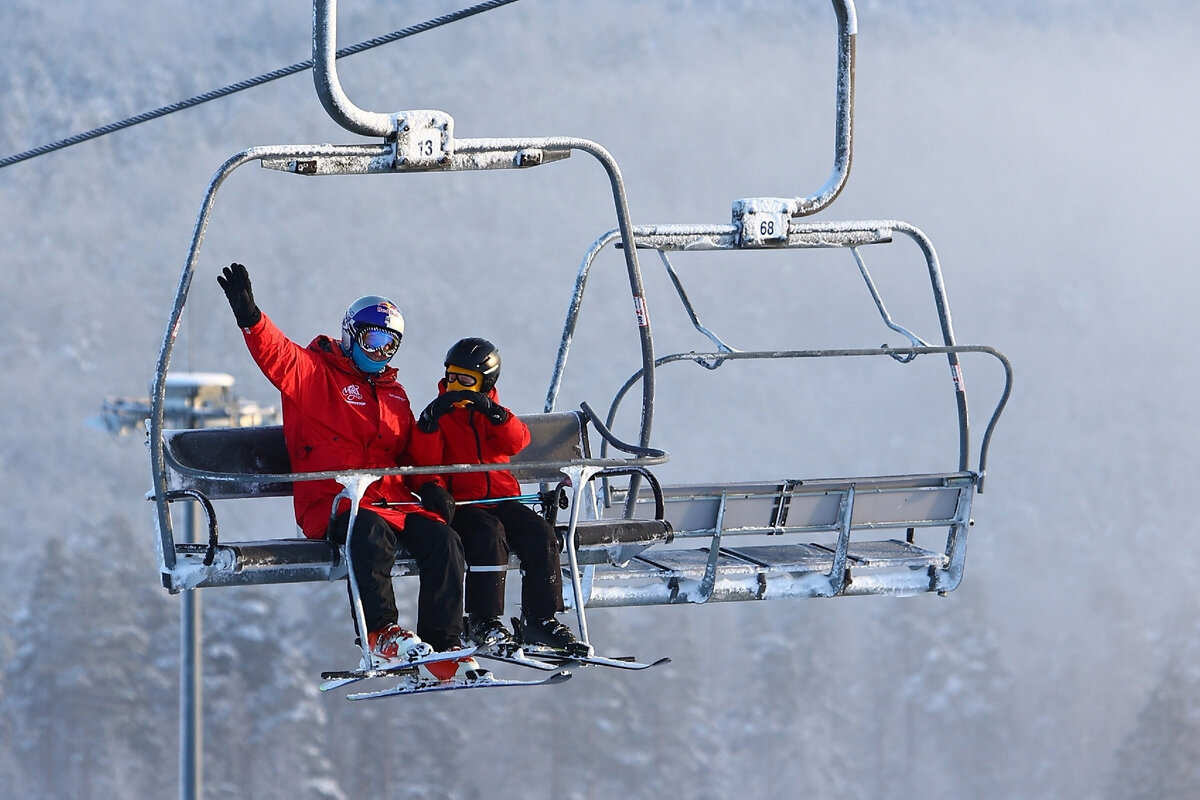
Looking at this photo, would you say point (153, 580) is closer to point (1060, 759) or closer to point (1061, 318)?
point (1060, 759)

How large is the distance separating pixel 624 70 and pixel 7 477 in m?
63.0

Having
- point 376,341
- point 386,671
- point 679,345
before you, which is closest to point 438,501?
point 376,341

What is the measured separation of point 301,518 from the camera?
6387mm

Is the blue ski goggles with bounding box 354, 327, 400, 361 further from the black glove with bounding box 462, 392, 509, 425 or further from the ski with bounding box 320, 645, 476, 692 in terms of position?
the ski with bounding box 320, 645, 476, 692

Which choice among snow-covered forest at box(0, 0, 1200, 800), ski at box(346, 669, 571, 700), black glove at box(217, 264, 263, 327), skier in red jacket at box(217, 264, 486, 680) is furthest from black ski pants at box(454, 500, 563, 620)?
snow-covered forest at box(0, 0, 1200, 800)

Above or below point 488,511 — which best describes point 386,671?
below

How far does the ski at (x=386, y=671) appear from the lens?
5754 mm

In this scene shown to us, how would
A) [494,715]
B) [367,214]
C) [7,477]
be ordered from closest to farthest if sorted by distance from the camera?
[494,715] → [7,477] → [367,214]

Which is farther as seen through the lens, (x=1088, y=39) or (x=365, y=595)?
(x=1088, y=39)

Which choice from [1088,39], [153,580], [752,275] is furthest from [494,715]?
[1088,39]

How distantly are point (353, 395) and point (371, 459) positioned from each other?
0.86 feet

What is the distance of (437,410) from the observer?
655 centimetres

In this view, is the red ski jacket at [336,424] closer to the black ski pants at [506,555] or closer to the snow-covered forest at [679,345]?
the black ski pants at [506,555]

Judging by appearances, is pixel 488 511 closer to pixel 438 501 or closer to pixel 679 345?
pixel 438 501
